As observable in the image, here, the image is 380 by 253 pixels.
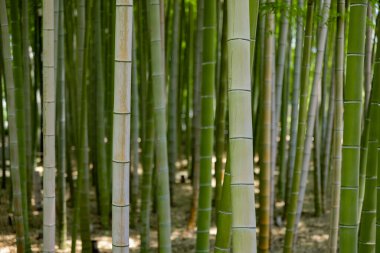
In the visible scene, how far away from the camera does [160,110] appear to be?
2.54 metres

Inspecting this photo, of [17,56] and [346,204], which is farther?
[17,56]

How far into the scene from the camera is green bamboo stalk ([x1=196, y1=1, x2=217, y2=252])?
8.23ft

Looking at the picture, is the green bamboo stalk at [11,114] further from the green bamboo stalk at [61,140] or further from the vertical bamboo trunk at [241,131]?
the vertical bamboo trunk at [241,131]

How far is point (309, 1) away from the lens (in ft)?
10.6

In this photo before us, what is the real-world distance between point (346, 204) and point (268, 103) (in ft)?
5.68

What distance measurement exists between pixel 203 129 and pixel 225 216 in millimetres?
646

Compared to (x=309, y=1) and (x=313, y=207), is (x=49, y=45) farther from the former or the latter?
(x=313, y=207)

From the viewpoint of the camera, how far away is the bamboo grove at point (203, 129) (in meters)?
1.88

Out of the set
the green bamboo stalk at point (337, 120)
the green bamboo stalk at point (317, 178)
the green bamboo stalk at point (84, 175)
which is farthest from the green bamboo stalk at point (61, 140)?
the green bamboo stalk at point (317, 178)

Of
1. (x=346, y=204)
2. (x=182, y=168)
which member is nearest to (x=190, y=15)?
(x=182, y=168)

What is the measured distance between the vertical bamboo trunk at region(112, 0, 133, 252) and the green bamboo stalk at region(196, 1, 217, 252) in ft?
2.34

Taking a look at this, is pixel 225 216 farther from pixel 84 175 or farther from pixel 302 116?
pixel 84 175

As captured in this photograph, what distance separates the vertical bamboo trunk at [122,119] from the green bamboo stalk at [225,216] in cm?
42

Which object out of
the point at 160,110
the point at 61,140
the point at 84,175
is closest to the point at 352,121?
the point at 160,110
